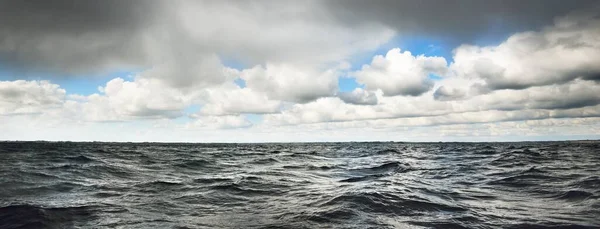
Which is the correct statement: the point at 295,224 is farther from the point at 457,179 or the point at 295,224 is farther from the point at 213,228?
the point at 457,179

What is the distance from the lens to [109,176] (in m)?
20.2

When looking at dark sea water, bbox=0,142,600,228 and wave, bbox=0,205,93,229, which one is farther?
dark sea water, bbox=0,142,600,228

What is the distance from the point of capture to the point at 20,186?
15.3 m

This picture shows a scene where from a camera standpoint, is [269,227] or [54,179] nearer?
[269,227]

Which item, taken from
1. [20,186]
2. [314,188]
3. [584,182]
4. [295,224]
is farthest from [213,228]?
[584,182]

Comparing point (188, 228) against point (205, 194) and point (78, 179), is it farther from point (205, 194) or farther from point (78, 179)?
point (78, 179)

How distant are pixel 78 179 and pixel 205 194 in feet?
28.4

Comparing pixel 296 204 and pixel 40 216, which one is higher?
pixel 40 216

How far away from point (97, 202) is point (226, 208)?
15.2 feet

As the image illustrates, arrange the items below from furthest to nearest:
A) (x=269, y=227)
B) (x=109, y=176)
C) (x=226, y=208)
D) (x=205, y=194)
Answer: (x=109, y=176) < (x=205, y=194) < (x=226, y=208) < (x=269, y=227)

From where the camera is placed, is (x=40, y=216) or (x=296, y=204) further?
(x=296, y=204)

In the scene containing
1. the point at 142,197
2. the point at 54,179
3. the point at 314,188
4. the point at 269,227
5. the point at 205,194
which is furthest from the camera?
the point at 54,179

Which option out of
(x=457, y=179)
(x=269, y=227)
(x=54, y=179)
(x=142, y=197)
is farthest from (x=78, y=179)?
(x=457, y=179)

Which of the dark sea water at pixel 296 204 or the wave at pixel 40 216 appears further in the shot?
the dark sea water at pixel 296 204
